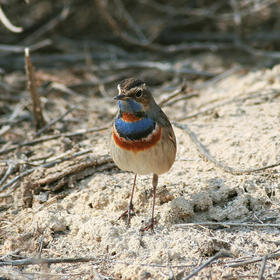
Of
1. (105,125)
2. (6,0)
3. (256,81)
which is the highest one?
(6,0)

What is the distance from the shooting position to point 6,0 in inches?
279

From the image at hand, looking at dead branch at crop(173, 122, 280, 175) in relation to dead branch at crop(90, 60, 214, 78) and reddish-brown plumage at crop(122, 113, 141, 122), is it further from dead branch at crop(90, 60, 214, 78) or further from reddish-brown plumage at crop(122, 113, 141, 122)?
dead branch at crop(90, 60, 214, 78)

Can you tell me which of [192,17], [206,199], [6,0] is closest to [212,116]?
[206,199]

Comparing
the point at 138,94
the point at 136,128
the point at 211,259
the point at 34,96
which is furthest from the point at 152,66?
the point at 211,259

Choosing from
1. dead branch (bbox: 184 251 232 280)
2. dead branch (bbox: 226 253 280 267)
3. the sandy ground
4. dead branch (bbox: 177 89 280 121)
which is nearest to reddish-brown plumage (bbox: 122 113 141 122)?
the sandy ground

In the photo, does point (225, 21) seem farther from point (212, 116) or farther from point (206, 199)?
point (206, 199)

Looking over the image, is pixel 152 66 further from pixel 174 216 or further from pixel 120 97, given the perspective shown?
pixel 174 216

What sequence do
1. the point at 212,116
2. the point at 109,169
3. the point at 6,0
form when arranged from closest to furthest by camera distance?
the point at 109,169, the point at 212,116, the point at 6,0

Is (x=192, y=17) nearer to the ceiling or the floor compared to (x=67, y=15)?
nearer to the floor

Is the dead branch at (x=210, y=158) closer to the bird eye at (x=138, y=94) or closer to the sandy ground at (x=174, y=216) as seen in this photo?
the sandy ground at (x=174, y=216)

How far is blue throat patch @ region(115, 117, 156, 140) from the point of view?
150 inches

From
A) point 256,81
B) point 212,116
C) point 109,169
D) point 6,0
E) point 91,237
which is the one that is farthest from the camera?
point 6,0

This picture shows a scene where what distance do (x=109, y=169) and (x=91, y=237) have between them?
1.09m

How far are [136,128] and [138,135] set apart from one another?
Result: 0.07 metres
